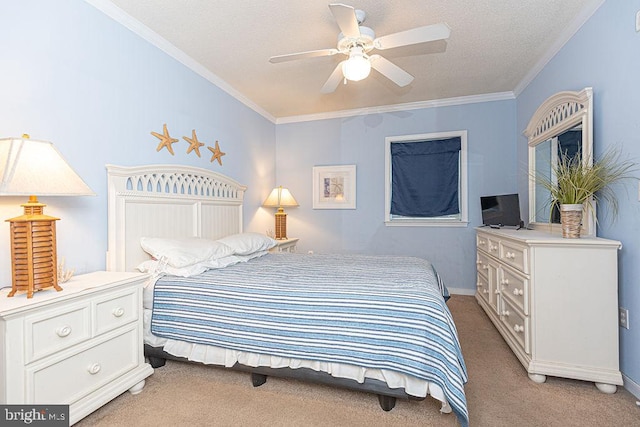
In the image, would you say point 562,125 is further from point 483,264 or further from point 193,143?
point 193,143

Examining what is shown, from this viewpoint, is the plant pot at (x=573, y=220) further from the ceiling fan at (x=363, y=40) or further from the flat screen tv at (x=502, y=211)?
the ceiling fan at (x=363, y=40)

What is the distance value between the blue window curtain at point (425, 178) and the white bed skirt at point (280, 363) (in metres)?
2.89

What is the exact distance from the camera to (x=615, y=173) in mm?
2006

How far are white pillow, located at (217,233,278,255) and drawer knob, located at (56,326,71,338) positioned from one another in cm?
135

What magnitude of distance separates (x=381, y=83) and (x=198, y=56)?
1.96 meters

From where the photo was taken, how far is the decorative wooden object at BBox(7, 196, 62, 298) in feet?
4.88

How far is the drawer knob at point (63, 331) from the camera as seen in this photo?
1.47 meters

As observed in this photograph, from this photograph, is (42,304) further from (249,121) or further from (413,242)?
(413,242)

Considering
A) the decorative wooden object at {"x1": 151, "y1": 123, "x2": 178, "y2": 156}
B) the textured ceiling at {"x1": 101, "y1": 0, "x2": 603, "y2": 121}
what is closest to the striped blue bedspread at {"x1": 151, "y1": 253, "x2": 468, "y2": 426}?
the decorative wooden object at {"x1": 151, "y1": 123, "x2": 178, "y2": 156}

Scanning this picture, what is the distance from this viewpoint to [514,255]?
2338 mm

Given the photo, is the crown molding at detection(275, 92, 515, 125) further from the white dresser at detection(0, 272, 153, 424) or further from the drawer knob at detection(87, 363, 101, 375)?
the drawer knob at detection(87, 363, 101, 375)

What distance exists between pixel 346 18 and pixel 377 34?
822 mm

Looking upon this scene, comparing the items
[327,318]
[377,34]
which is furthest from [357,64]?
[327,318]

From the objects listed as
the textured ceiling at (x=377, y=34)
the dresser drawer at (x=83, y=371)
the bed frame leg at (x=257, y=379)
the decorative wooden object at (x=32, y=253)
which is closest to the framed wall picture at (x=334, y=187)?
the textured ceiling at (x=377, y=34)
